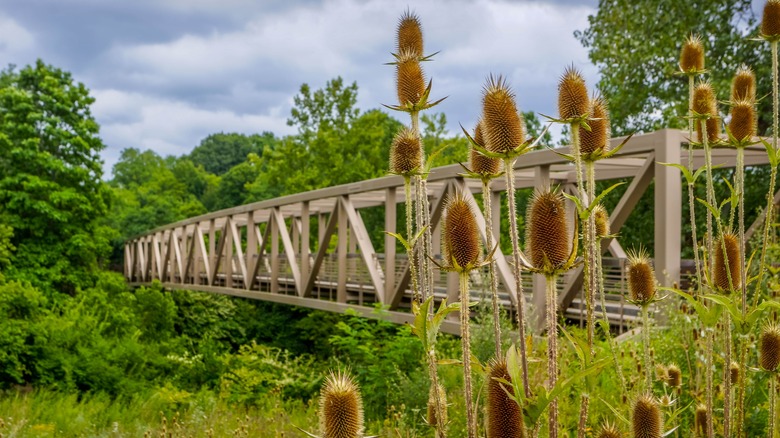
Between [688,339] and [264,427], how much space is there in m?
3.90

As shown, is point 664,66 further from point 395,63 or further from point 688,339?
point 395,63

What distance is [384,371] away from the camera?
10750 millimetres

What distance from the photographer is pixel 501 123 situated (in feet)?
6.56

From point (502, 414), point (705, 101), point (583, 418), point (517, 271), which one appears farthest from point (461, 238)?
point (705, 101)

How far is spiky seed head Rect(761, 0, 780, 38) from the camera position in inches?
126

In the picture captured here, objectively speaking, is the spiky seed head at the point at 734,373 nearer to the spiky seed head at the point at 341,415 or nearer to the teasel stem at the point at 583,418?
the teasel stem at the point at 583,418

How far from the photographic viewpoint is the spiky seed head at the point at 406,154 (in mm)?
2656

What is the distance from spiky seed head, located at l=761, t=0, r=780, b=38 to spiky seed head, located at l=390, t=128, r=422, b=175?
1.60m

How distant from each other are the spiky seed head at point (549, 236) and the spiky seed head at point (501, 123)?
0.64 feet

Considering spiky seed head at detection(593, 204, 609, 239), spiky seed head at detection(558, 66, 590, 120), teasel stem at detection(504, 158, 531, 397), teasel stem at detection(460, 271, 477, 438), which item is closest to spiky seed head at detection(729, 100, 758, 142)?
spiky seed head at detection(593, 204, 609, 239)

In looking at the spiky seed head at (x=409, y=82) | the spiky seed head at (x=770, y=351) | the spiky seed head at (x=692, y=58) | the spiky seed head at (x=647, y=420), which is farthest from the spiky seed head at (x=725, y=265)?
the spiky seed head at (x=409, y=82)

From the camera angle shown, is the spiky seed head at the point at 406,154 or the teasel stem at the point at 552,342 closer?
the teasel stem at the point at 552,342

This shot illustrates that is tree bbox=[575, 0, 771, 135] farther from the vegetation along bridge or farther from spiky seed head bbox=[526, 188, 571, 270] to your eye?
spiky seed head bbox=[526, 188, 571, 270]

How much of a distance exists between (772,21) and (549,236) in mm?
1993
